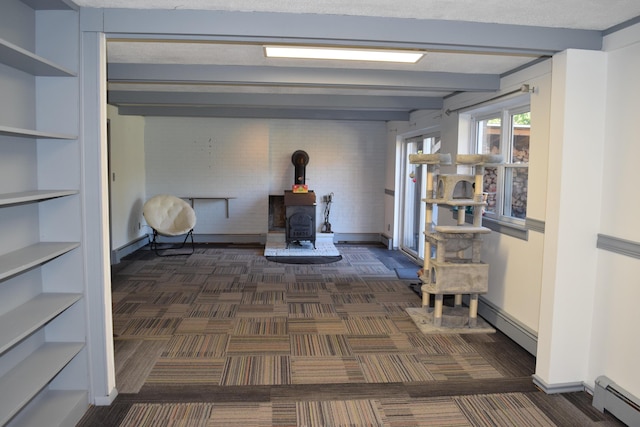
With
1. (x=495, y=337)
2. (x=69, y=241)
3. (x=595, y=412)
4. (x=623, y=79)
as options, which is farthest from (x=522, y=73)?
(x=69, y=241)

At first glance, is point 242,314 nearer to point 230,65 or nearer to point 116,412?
point 116,412

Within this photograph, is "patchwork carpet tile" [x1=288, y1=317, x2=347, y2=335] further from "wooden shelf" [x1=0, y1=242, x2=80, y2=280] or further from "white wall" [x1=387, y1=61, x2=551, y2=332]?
"wooden shelf" [x1=0, y1=242, x2=80, y2=280]

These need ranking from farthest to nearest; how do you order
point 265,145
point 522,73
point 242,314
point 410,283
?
1. point 265,145
2. point 410,283
3. point 242,314
4. point 522,73

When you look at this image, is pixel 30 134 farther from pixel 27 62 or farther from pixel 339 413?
pixel 339 413

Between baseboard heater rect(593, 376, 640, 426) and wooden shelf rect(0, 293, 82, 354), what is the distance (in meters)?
3.16

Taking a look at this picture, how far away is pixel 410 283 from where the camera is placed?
229 inches

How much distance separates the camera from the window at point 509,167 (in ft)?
14.0

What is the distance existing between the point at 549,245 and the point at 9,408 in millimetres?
3105

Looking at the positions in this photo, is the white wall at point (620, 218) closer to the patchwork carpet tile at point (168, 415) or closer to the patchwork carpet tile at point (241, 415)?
the patchwork carpet tile at point (241, 415)

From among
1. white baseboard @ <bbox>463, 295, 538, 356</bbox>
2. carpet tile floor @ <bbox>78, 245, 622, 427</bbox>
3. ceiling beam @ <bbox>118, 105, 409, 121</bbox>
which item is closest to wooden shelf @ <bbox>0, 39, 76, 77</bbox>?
carpet tile floor @ <bbox>78, 245, 622, 427</bbox>

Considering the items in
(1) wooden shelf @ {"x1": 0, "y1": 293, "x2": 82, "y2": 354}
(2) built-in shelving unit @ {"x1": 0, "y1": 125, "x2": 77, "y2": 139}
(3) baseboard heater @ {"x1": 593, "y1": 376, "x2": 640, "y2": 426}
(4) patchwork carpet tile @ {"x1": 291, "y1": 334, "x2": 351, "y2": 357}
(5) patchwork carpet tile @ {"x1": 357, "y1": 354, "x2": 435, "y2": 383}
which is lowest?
(5) patchwork carpet tile @ {"x1": 357, "y1": 354, "x2": 435, "y2": 383}

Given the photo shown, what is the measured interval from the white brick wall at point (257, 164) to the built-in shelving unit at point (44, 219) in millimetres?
5644

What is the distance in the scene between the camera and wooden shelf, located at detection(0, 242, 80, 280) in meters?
2.13

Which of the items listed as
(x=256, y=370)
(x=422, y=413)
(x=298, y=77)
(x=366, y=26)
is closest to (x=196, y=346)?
(x=256, y=370)
